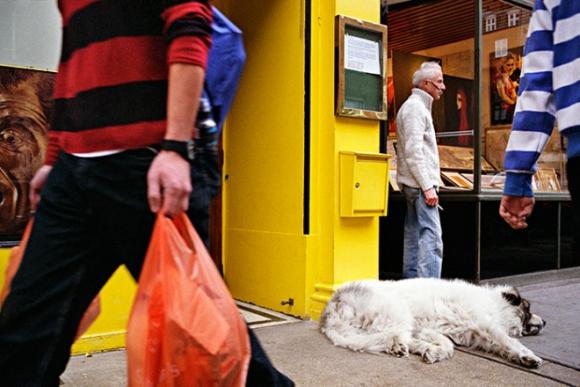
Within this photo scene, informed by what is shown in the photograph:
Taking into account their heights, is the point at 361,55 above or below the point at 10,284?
above

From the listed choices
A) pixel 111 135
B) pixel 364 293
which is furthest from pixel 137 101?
pixel 364 293

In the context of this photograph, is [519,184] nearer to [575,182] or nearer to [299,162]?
[575,182]

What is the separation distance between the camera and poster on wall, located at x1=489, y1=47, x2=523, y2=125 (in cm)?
777

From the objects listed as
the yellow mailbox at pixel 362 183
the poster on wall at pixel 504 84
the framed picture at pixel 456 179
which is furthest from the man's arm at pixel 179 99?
the poster on wall at pixel 504 84

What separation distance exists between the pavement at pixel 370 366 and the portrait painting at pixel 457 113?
2835 mm

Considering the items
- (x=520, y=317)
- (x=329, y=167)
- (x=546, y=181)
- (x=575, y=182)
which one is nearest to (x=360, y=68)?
(x=329, y=167)

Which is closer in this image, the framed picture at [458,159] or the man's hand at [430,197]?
the man's hand at [430,197]

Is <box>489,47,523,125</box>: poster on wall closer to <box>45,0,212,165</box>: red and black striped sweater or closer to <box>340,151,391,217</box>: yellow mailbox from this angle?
<box>340,151,391,217</box>: yellow mailbox

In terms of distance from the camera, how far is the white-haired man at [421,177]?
5.71m

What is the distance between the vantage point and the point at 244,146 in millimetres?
5766

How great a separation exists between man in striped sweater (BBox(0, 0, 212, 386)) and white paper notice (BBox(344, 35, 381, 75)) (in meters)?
3.19

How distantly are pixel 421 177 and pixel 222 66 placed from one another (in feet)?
12.4

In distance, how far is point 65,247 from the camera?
207 cm

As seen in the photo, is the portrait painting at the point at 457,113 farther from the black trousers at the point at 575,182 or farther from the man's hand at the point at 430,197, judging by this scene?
the black trousers at the point at 575,182
